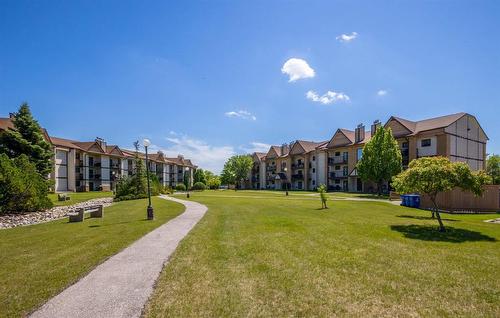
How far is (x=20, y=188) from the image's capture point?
19.0 meters

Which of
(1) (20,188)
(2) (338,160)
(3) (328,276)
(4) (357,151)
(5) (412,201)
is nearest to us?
(3) (328,276)

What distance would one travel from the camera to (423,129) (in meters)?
40.2

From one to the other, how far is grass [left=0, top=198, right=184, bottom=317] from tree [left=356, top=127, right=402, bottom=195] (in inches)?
1168

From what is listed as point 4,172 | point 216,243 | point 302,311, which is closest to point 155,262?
point 216,243

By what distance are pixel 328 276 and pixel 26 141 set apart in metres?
39.2

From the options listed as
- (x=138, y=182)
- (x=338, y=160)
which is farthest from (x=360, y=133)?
(x=138, y=182)

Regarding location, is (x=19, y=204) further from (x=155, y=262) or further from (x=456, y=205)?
(x=456, y=205)

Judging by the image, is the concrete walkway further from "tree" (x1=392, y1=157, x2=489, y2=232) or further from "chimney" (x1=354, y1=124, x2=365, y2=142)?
"chimney" (x1=354, y1=124, x2=365, y2=142)

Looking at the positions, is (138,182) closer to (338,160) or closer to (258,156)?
(338,160)

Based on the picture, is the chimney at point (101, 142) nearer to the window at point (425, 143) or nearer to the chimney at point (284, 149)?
the chimney at point (284, 149)

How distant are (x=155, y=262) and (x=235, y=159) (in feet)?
255

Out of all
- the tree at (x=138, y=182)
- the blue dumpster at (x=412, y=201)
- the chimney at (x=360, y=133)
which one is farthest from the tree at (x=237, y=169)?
the blue dumpster at (x=412, y=201)

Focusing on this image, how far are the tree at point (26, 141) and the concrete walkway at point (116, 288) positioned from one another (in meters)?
32.0

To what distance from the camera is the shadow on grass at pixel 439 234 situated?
34.8ft
